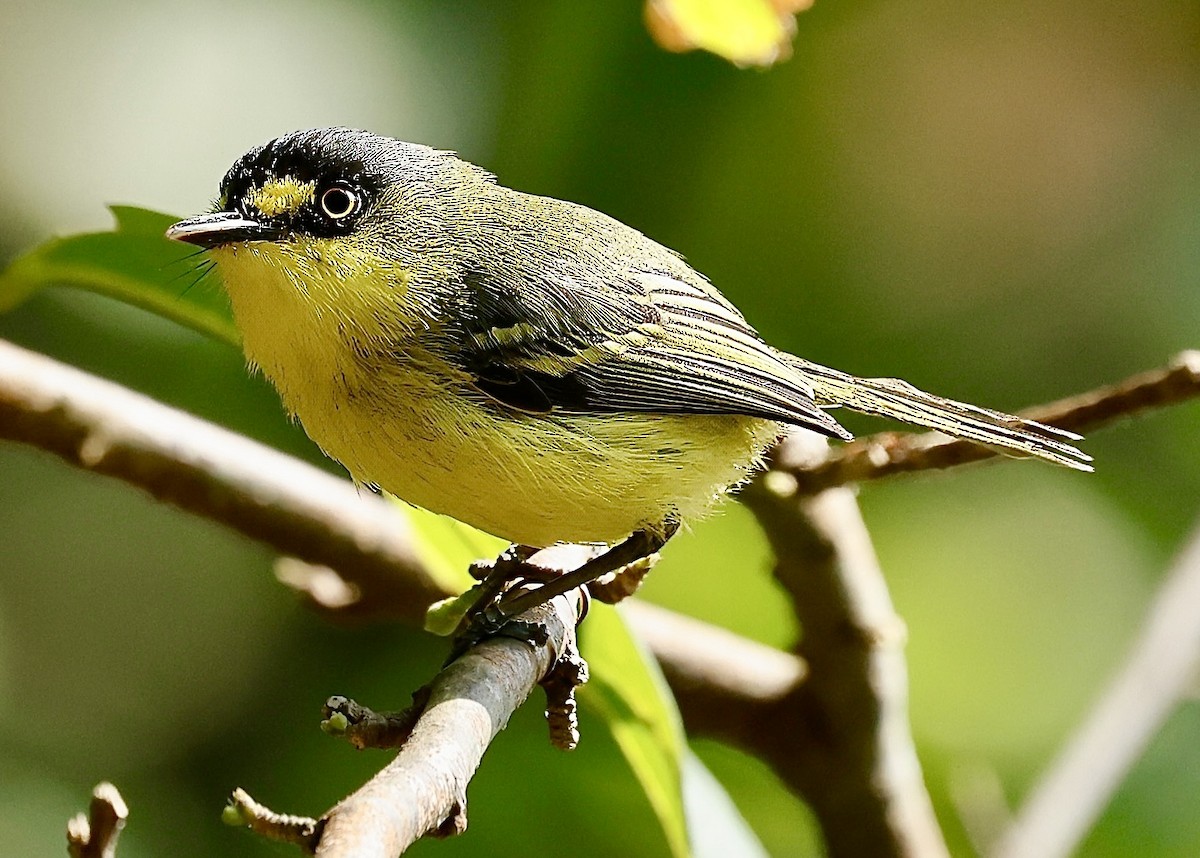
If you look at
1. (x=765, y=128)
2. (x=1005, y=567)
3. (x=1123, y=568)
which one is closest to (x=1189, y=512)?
(x=1123, y=568)

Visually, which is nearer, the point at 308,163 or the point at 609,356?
the point at 308,163

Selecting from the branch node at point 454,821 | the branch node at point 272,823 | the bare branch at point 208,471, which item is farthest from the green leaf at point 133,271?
the branch node at point 272,823

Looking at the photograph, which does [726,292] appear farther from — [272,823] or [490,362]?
[272,823]

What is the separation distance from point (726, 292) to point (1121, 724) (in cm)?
173

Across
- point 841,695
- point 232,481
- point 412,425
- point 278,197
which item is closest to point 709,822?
point 841,695

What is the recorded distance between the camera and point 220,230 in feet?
6.46

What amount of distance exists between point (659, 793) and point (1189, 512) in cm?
209

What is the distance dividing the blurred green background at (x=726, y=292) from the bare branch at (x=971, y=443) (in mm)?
1441

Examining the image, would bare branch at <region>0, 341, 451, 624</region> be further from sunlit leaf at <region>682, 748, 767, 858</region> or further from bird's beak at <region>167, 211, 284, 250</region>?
sunlit leaf at <region>682, 748, 767, 858</region>

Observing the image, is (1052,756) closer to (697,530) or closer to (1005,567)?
(1005,567)

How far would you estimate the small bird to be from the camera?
2020 millimetres

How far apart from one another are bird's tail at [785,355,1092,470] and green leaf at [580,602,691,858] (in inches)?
21.0

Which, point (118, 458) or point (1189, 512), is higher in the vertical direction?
point (1189, 512)

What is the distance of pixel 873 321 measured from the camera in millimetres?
3754
